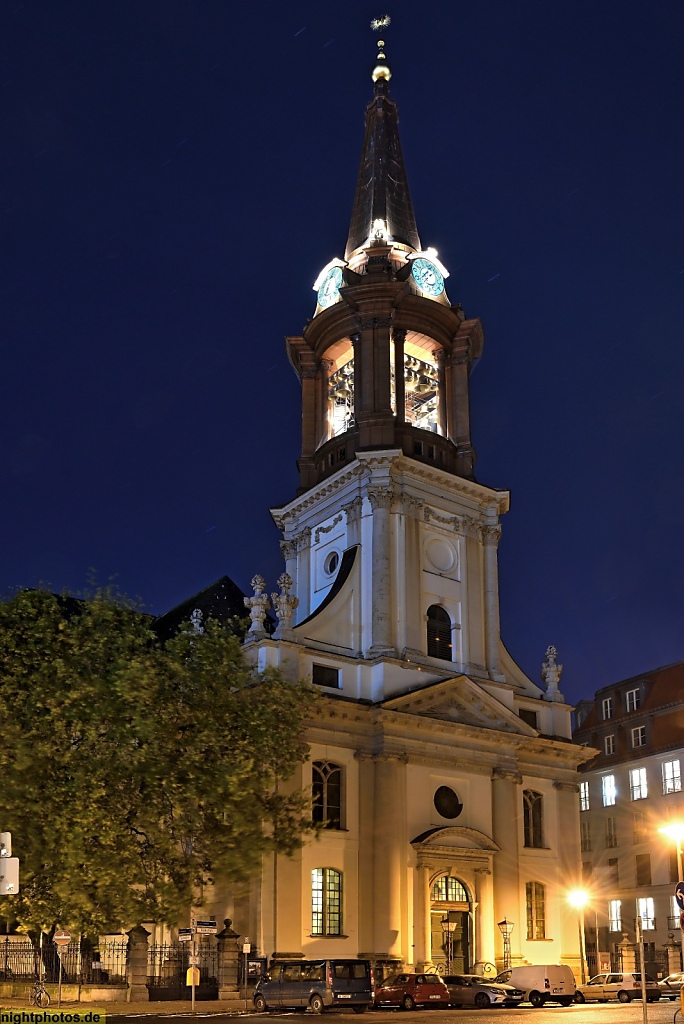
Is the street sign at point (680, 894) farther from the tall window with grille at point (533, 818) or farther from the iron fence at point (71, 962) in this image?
the tall window with grille at point (533, 818)

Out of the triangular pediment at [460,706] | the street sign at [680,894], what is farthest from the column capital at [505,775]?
the street sign at [680,894]

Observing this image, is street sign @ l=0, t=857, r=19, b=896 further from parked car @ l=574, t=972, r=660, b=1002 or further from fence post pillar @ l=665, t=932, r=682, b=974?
fence post pillar @ l=665, t=932, r=682, b=974

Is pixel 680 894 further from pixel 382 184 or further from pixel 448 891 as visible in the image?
→ pixel 382 184

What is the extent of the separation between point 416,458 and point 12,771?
2775 cm

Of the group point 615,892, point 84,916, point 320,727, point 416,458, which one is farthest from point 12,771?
point 615,892

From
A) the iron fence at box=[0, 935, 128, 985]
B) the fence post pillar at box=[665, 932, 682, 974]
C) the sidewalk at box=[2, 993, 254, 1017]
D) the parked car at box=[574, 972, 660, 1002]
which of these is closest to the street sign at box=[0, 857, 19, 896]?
the sidewalk at box=[2, 993, 254, 1017]

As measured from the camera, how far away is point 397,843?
46.1m

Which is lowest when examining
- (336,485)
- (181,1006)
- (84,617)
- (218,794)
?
(181,1006)

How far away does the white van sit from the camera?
40.4 m

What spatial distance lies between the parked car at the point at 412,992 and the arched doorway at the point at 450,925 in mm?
8262

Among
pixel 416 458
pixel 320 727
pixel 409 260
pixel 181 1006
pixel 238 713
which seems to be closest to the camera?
pixel 238 713

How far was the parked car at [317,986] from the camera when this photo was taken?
3438cm

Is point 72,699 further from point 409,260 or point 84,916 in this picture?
point 409,260

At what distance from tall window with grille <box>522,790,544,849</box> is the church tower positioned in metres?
0.10
